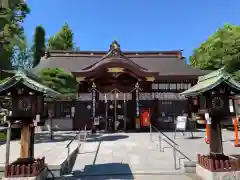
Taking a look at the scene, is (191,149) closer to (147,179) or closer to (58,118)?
Answer: (147,179)

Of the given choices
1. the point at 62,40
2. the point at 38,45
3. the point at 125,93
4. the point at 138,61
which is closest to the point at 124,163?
the point at 125,93

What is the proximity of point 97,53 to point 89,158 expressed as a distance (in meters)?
16.9

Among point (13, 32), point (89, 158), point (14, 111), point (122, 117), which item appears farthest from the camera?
point (122, 117)

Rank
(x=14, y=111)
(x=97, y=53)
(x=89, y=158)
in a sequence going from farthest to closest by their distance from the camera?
(x=97, y=53), (x=89, y=158), (x=14, y=111)

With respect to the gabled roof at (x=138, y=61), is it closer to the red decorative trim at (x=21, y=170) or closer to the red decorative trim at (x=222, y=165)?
the red decorative trim at (x=222, y=165)

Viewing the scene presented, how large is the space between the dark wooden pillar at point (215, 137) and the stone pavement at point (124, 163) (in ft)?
3.22

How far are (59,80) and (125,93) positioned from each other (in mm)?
4954

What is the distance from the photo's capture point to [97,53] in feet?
76.3

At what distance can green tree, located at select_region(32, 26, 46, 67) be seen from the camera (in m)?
37.0

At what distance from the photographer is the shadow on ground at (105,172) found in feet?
18.9

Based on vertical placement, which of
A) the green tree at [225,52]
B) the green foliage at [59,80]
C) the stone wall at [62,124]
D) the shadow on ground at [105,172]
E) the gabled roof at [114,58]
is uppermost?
the green tree at [225,52]

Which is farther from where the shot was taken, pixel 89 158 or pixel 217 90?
pixel 89 158

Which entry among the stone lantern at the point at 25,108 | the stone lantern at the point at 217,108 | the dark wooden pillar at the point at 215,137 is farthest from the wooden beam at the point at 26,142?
the dark wooden pillar at the point at 215,137

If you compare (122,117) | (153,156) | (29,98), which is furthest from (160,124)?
(29,98)
